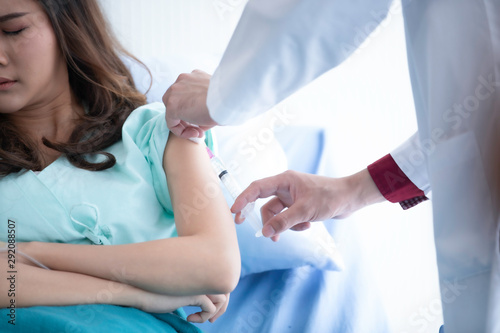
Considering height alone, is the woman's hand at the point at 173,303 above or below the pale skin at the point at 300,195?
below

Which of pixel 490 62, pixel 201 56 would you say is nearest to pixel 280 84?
pixel 490 62

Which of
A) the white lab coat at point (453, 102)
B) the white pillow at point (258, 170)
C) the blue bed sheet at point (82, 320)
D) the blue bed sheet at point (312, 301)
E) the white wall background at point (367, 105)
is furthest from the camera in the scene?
the white wall background at point (367, 105)

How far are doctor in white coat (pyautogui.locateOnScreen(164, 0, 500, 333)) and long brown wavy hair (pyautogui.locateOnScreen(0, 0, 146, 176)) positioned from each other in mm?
567

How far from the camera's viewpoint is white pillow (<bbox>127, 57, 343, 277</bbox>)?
4.82 ft

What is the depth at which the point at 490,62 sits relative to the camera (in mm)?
748

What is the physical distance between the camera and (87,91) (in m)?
1.40

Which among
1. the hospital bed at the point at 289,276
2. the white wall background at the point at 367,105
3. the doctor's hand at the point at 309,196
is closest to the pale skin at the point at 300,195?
the doctor's hand at the point at 309,196

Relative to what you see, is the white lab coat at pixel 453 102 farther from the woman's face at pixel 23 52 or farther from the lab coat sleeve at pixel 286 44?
the woman's face at pixel 23 52

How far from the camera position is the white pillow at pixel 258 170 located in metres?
1.47

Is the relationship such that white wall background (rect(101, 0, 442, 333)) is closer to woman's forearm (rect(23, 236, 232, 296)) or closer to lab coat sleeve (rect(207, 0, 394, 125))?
woman's forearm (rect(23, 236, 232, 296))

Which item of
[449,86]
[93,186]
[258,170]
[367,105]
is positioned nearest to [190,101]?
[93,186]

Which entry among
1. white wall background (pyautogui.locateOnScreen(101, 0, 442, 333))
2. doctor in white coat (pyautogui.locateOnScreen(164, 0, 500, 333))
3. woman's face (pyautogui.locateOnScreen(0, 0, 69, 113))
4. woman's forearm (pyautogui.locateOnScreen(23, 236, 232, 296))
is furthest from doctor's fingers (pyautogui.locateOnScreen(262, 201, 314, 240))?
woman's face (pyautogui.locateOnScreen(0, 0, 69, 113))

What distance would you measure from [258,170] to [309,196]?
1.37 feet

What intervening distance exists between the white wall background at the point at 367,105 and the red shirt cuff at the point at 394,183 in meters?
0.44
